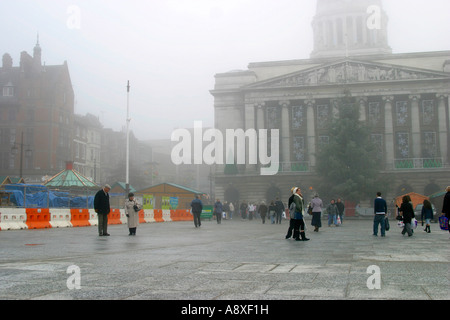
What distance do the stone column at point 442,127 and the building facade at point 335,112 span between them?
115 millimetres

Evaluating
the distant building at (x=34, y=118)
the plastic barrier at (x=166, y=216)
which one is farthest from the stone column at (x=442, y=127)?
the distant building at (x=34, y=118)

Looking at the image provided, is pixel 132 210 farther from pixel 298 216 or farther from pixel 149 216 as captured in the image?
pixel 149 216

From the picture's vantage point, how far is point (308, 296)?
561cm

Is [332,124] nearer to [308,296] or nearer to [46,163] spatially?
[46,163]

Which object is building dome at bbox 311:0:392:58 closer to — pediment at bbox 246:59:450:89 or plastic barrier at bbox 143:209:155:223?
pediment at bbox 246:59:450:89

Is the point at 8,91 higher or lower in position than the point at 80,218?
higher

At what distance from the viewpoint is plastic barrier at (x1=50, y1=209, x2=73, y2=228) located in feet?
81.7

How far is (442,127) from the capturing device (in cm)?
6222

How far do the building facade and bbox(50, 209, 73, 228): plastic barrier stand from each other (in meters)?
38.6

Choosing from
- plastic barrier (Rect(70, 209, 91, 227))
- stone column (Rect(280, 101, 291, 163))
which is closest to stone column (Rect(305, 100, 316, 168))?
stone column (Rect(280, 101, 291, 163))

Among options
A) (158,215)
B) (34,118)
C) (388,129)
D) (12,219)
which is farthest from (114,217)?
(34,118)

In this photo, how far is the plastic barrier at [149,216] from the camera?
3472 centimetres

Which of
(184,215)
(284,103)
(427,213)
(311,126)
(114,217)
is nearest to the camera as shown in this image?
(427,213)

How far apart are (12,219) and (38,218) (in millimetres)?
Result: 1688
